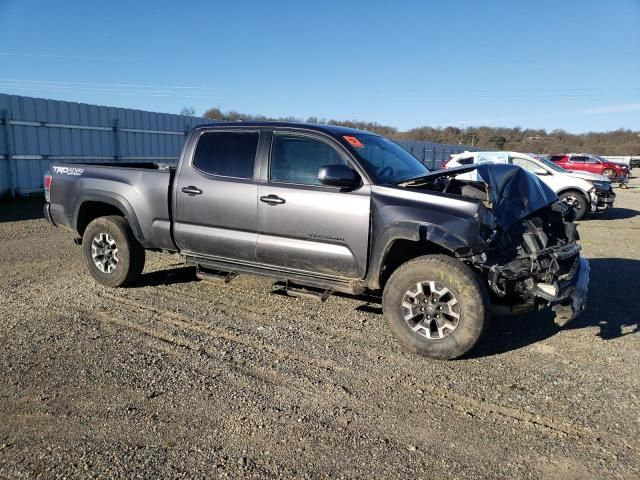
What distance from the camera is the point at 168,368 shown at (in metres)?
3.98

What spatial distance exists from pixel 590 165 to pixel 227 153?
2915 centimetres

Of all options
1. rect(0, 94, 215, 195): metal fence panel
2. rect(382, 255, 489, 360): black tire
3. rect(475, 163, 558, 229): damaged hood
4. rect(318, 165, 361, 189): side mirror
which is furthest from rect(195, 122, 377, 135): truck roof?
rect(0, 94, 215, 195): metal fence panel

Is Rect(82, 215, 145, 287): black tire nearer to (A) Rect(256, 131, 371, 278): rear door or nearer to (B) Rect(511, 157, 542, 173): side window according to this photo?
Answer: (A) Rect(256, 131, 371, 278): rear door

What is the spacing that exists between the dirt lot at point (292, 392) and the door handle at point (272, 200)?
3.92ft

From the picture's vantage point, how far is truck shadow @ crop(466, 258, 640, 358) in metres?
4.70

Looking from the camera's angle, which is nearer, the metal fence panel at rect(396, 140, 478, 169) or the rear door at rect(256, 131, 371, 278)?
the rear door at rect(256, 131, 371, 278)

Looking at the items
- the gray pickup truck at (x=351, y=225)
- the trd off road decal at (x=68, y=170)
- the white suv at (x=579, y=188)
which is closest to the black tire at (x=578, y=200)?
the white suv at (x=579, y=188)

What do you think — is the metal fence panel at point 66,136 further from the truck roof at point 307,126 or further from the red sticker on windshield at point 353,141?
the red sticker on windshield at point 353,141

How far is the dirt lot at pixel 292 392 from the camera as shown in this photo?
2871 millimetres

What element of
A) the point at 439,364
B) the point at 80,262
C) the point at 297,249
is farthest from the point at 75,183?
the point at 439,364

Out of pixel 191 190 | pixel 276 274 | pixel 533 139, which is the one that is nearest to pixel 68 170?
pixel 191 190

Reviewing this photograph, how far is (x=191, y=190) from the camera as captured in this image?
5.41 m

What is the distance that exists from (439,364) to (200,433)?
6.75 ft

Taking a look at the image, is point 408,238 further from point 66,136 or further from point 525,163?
point 66,136
